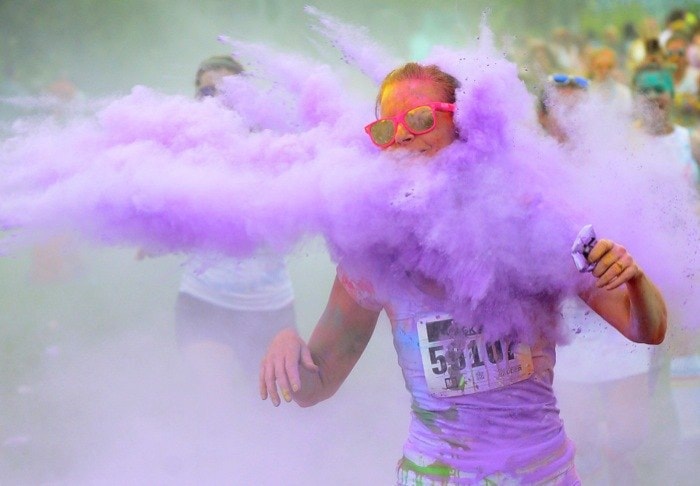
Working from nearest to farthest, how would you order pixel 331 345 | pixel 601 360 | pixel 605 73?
pixel 331 345 < pixel 601 360 < pixel 605 73

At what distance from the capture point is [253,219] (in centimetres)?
171

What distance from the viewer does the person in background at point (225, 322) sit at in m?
3.27

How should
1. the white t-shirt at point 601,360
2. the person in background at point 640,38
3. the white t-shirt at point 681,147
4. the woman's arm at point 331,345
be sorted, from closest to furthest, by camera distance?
the woman's arm at point 331,345 < the white t-shirt at point 601,360 < the white t-shirt at point 681,147 < the person in background at point 640,38

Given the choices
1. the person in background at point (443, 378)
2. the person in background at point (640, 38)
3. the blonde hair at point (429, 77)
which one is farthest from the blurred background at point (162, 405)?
the person in background at point (640, 38)

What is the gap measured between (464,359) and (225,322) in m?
1.71

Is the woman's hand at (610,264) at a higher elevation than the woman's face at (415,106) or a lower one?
lower

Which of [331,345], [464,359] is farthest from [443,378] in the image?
[331,345]

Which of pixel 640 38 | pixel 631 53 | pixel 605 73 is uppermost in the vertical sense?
pixel 640 38

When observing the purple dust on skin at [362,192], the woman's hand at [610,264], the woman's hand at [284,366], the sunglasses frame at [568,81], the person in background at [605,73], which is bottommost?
the woman's hand at [284,366]

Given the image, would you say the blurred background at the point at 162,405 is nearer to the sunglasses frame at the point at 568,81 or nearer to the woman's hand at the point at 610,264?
the sunglasses frame at the point at 568,81

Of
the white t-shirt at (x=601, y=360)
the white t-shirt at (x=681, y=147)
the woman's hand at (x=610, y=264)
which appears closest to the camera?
the woman's hand at (x=610, y=264)

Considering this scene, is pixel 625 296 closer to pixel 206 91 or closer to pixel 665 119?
pixel 206 91

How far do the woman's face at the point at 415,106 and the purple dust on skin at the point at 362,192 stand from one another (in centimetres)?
4

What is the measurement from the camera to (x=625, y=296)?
1.67m
